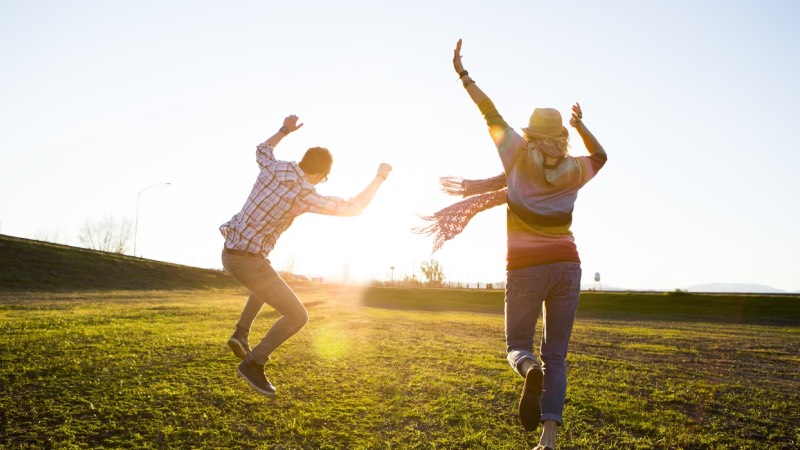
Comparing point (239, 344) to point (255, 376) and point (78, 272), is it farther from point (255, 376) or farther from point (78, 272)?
point (78, 272)

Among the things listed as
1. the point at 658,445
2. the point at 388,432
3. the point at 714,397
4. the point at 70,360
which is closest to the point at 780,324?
the point at 714,397

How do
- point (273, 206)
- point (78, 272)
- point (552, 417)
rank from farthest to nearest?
point (78, 272) < point (273, 206) < point (552, 417)

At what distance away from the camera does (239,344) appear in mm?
5898

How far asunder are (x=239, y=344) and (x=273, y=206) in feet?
6.09

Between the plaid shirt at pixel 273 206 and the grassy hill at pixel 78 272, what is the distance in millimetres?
37962

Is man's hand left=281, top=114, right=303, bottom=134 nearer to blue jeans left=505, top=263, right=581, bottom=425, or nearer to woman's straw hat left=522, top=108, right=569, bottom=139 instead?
woman's straw hat left=522, top=108, right=569, bottom=139

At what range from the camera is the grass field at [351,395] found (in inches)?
228

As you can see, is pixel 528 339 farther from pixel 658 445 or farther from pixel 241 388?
pixel 241 388

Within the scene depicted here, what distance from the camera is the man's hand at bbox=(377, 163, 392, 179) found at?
5.15 metres

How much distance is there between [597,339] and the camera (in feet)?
57.6

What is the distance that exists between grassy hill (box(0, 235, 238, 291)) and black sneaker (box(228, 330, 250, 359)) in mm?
37040

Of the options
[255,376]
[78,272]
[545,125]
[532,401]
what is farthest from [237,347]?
[78,272]

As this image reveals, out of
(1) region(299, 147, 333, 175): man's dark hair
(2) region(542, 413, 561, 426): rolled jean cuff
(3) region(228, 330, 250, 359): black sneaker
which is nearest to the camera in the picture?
(2) region(542, 413, 561, 426): rolled jean cuff

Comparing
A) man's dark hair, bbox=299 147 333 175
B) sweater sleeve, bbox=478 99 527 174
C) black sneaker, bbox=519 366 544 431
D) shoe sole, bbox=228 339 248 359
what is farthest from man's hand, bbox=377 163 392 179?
shoe sole, bbox=228 339 248 359
